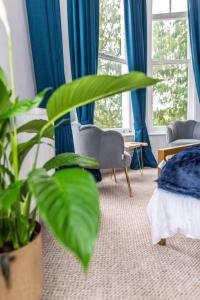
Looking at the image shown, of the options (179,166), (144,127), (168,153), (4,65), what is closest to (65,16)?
(4,65)

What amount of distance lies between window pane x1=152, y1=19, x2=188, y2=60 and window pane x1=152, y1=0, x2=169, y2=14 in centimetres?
15

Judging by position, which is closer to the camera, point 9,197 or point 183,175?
point 9,197

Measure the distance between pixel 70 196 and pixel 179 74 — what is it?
420 cm

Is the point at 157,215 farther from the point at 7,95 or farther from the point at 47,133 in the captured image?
the point at 7,95

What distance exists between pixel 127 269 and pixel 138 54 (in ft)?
10.7

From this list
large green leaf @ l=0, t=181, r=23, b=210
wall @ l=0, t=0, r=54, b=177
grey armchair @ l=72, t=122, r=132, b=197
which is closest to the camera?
large green leaf @ l=0, t=181, r=23, b=210

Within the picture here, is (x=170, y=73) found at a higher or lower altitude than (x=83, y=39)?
lower

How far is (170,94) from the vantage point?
445cm

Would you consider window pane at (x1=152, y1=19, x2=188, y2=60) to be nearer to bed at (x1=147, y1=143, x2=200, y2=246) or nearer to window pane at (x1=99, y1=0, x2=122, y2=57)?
window pane at (x1=99, y1=0, x2=122, y2=57)

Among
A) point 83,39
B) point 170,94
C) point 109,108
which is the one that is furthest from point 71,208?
point 170,94

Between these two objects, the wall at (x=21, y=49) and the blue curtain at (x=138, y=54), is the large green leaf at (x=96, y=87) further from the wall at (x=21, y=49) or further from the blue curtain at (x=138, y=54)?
the blue curtain at (x=138, y=54)

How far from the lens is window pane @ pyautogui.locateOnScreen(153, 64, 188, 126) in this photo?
173 inches

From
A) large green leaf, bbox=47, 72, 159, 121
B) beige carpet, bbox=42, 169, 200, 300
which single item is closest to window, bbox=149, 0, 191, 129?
beige carpet, bbox=42, 169, 200, 300

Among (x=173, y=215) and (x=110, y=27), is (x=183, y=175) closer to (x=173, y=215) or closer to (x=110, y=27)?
(x=173, y=215)
